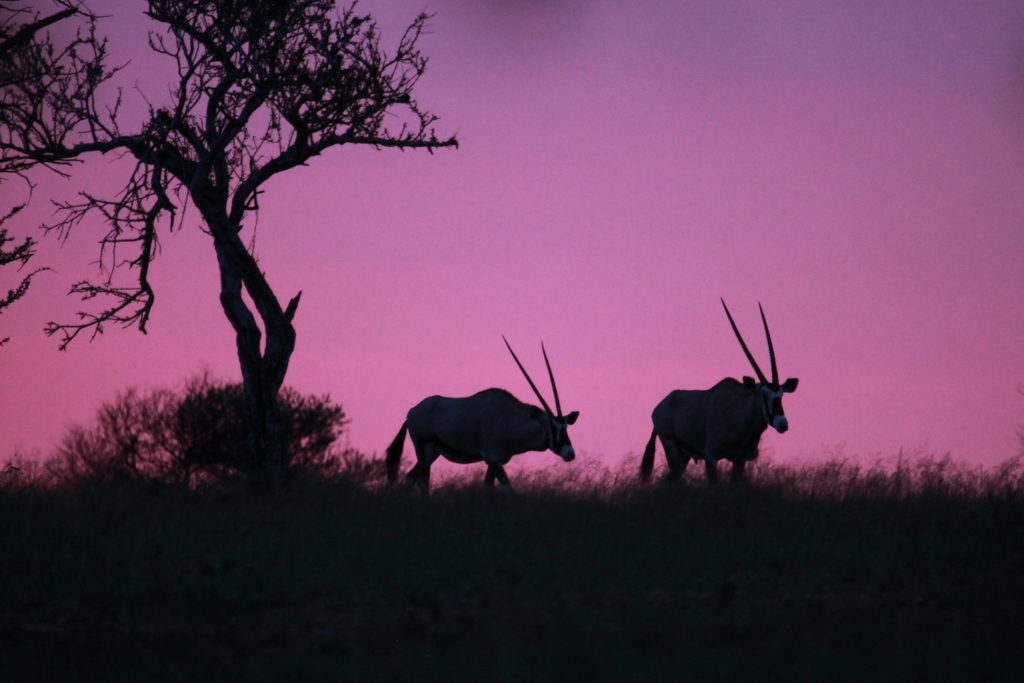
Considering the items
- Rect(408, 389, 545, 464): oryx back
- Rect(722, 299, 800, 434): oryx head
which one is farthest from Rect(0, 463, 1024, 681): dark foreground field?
Rect(408, 389, 545, 464): oryx back

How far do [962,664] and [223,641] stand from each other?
185 inches

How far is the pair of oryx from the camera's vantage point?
17.2 m

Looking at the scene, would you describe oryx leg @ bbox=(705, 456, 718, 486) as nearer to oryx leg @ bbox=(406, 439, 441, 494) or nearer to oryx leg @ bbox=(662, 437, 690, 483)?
oryx leg @ bbox=(662, 437, 690, 483)

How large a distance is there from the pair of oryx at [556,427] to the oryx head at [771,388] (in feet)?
0.04

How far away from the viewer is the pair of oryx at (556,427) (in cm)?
1719

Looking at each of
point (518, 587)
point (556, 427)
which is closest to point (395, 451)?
point (556, 427)

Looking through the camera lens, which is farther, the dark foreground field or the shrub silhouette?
the shrub silhouette

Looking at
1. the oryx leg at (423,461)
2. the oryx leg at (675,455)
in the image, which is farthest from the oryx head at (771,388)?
the oryx leg at (423,461)

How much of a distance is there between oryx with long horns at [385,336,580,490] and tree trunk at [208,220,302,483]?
1896 millimetres

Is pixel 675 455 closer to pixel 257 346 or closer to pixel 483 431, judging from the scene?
pixel 483 431

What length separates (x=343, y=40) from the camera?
58.4 feet

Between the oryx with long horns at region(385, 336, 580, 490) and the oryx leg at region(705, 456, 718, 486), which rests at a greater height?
the oryx with long horns at region(385, 336, 580, 490)

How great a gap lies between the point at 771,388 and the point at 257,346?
22.5 feet

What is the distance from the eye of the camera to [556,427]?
18.2 meters
